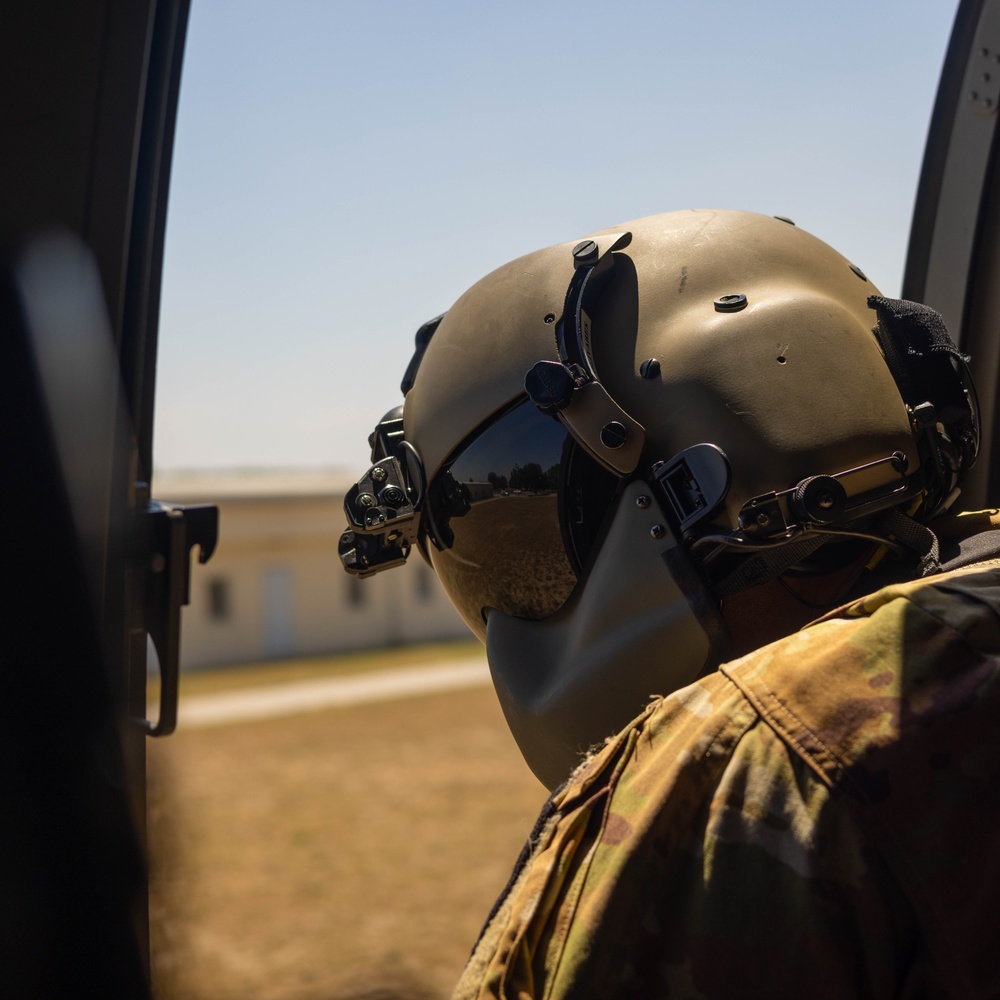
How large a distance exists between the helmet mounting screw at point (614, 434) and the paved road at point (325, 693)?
1639 cm

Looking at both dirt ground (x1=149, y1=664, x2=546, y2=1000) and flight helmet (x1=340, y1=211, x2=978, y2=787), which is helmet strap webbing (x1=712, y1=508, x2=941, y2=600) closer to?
flight helmet (x1=340, y1=211, x2=978, y2=787)

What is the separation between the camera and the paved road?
17.8 m

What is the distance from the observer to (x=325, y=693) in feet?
64.2

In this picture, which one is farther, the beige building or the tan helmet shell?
the beige building

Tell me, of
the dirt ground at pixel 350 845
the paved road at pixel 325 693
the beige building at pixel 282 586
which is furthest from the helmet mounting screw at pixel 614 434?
A: the beige building at pixel 282 586

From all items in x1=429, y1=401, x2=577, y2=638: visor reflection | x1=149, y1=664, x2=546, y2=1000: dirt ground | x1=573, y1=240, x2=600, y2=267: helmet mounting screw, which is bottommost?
x1=149, y1=664, x2=546, y2=1000: dirt ground

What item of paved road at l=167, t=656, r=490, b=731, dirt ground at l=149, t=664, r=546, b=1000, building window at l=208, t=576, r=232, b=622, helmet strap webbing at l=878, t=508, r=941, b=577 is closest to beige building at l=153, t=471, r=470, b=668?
building window at l=208, t=576, r=232, b=622

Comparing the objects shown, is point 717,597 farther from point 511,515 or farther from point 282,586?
point 282,586

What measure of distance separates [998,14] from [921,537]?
1.26m

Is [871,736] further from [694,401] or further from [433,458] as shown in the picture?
[433,458]

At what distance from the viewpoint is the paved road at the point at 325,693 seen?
58.5 feet

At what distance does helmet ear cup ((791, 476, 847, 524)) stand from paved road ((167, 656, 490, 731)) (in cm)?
1655

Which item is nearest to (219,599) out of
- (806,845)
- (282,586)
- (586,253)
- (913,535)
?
A: (282,586)

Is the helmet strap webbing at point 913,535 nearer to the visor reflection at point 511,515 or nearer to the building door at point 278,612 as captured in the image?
the visor reflection at point 511,515
